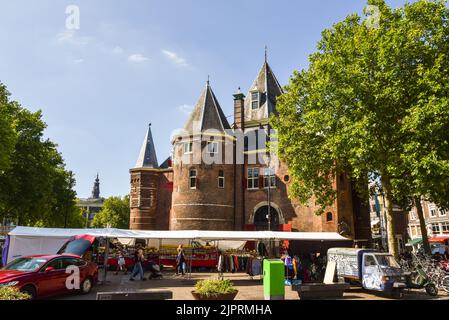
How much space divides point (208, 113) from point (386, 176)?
20515 mm

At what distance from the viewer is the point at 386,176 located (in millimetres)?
19203

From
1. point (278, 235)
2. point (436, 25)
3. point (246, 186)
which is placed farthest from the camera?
point (246, 186)

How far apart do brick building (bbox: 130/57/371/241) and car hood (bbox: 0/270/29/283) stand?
68.8ft

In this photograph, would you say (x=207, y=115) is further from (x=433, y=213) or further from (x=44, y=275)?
(x=433, y=213)

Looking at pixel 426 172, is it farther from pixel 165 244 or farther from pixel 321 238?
pixel 165 244

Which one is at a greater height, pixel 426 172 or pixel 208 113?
pixel 208 113

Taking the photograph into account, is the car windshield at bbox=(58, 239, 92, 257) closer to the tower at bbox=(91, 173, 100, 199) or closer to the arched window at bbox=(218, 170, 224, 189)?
the arched window at bbox=(218, 170, 224, 189)

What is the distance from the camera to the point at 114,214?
72.8 m

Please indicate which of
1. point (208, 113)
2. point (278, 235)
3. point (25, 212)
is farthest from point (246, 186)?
point (25, 212)

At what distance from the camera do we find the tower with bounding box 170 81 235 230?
108ft

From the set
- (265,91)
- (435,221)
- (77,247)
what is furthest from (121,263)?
(435,221)

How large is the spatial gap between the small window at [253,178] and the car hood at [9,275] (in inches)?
Result: 995

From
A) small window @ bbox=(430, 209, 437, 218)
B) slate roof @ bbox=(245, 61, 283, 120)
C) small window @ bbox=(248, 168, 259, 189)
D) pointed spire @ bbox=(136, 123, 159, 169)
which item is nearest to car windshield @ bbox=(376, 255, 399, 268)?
small window @ bbox=(248, 168, 259, 189)


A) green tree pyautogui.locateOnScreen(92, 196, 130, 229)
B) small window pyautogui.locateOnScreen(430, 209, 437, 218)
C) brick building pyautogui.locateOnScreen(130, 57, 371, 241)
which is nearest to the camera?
brick building pyautogui.locateOnScreen(130, 57, 371, 241)
